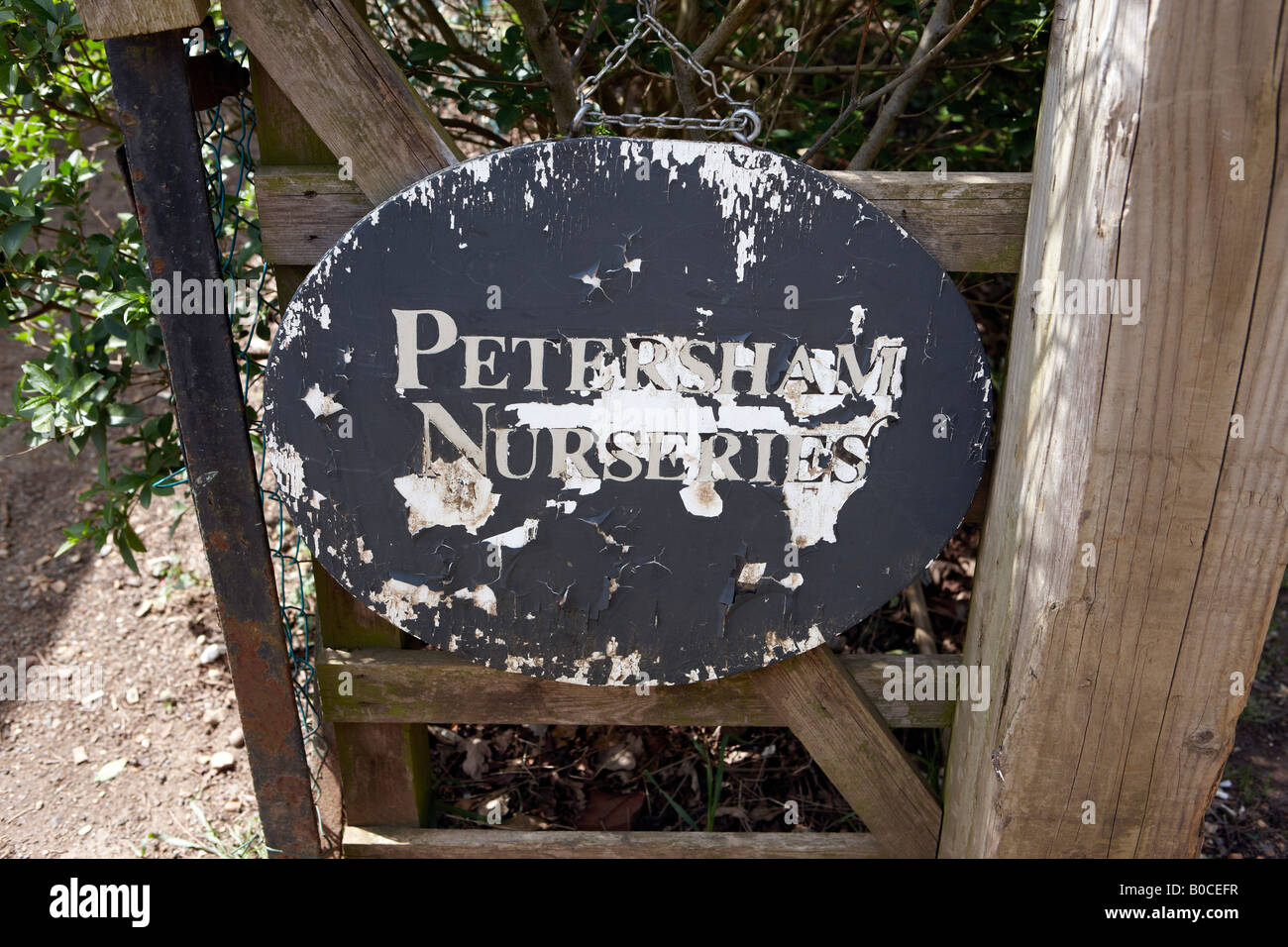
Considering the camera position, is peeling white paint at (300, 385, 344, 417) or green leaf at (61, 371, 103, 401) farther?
green leaf at (61, 371, 103, 401)

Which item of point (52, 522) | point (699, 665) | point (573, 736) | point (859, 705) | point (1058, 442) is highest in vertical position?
→ point (1058, 442)

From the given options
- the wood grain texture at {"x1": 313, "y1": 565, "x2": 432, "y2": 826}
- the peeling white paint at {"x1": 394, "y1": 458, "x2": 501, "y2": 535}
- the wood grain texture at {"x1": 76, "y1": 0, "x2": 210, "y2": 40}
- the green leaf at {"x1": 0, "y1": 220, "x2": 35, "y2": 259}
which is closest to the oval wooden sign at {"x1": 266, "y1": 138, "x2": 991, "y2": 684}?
the peeling white paint at {"x1": 394, "y1": 458, "x2": 501, "y2": 535}

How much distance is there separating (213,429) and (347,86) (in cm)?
62

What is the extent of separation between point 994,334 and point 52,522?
10.6 feet

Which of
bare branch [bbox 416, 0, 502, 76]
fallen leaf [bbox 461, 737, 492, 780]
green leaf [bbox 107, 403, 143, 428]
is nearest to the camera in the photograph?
green leaf [bbox 107, 403, 143, 428]

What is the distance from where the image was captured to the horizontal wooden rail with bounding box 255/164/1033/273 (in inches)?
58.9

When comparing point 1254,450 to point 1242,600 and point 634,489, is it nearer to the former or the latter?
point 1242,600

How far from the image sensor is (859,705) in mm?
1777

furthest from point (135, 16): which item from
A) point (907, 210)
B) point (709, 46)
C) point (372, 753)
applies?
point (372, 753)

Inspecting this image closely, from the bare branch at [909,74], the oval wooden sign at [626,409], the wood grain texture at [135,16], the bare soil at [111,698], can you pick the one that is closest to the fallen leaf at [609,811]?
the bare soil at [111,698]

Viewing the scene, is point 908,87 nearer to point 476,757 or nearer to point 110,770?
point 476,757

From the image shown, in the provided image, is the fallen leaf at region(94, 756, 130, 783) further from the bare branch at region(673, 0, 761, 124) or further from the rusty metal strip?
the bare branch at region(673, 0, 761, 124)

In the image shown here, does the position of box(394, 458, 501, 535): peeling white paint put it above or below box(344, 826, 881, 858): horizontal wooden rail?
above
